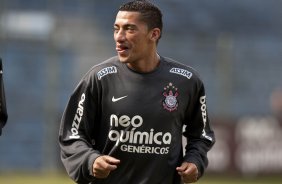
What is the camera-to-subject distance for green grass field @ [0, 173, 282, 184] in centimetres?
1440

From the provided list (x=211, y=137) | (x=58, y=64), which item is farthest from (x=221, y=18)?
(x=211, y=137)

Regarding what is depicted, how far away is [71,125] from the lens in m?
5.86

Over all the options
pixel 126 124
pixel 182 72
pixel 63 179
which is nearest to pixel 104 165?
pixel 126 124

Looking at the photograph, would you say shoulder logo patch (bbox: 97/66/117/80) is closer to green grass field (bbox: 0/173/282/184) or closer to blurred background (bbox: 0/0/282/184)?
green grass field (bbox: 0/173/282/184)

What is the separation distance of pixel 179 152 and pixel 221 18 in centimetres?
1472

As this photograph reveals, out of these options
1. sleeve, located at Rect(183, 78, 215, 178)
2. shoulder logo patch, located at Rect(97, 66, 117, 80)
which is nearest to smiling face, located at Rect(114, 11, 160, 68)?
shoulder logo patch, located at Rect(97, 66, 117, 80)

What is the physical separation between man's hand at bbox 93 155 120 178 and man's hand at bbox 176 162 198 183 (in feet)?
1.56

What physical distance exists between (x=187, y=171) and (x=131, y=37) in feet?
2.96

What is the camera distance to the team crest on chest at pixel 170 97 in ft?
19.4

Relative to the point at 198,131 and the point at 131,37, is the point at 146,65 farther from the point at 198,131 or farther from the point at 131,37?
the point at 198,131

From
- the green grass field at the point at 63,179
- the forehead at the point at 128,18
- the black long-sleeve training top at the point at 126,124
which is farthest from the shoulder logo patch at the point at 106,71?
the green grass field at the point at 63,179

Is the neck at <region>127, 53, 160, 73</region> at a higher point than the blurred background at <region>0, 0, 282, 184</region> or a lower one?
higher

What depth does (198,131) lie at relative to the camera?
6.14 metres

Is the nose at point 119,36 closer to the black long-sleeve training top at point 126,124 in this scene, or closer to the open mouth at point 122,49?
the open mouth at point 122,49
